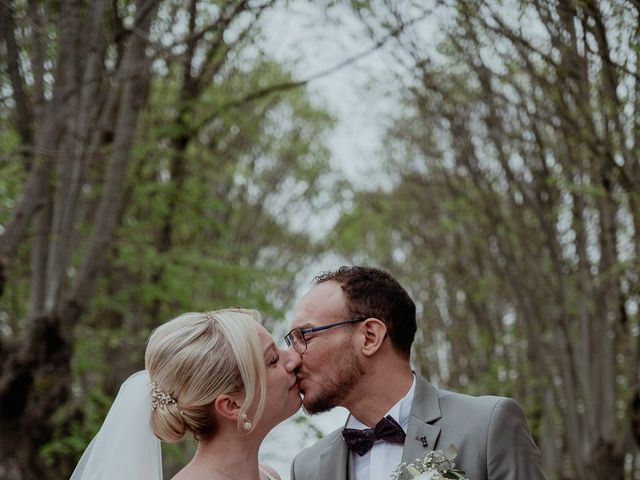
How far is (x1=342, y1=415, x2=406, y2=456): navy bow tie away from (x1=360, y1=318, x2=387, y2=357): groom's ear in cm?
34

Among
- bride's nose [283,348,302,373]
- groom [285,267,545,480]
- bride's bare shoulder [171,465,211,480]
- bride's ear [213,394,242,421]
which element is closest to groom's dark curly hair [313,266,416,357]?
groom [285,267,545,480]

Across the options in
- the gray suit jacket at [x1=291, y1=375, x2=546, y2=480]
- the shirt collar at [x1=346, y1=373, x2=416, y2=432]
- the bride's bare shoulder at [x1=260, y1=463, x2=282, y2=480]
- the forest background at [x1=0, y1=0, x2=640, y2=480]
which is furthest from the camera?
the forest background at [x1=0, y1=0, x2=640, y2=480]

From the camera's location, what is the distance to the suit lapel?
4.18m

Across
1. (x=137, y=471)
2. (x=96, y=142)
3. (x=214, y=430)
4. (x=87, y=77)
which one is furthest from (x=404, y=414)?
(x=96, y=142)

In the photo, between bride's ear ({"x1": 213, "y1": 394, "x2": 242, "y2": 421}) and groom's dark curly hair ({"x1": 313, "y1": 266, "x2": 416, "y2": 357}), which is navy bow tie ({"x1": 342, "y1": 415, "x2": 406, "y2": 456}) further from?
bride's ear ({"x1": 213, "y1": 394, "x2": 242, "y2": 421})

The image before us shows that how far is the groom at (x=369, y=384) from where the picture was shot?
4238 millimetres

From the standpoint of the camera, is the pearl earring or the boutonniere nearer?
the boutonniere

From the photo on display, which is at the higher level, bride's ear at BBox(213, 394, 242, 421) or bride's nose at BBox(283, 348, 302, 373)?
bride's nose at BBox(283, 348, 302, 373)

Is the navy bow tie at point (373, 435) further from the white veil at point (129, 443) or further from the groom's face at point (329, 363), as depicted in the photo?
the white veil at point (129, 443)

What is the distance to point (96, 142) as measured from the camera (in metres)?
10.5

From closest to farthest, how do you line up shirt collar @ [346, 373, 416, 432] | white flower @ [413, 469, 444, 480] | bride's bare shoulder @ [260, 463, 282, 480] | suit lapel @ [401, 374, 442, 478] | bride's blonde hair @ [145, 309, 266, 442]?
white flower @ [413, 469, 444, 480] < suit lapel @ [401, 374, 442, 478] < bride's blonde hair @ [145, 309, 266, 442] < shirt collar @ [346, 373, 416, 432] < bride's bare shoulder @ [260, 463, 282, 480]

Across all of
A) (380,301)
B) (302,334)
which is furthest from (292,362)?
(380,301)

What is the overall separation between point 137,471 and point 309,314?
1077 mm

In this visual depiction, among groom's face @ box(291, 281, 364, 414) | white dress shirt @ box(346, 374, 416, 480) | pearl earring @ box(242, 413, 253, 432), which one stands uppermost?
groom's face @ box(291, 281, 364, 414)
